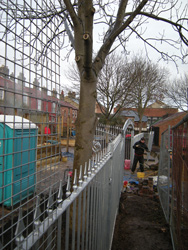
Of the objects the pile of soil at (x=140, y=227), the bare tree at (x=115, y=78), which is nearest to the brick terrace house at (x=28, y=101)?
the pile of soil at (x=140, y=227)

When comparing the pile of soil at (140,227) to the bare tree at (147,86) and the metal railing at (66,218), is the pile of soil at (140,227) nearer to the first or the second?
the metal railing at (66,218)

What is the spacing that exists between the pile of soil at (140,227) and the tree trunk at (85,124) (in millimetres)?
1587

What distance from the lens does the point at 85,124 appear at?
3152mm

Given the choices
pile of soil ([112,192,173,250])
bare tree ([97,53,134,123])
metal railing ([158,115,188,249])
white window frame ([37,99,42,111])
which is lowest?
pile of soil ([112,192,173,250])

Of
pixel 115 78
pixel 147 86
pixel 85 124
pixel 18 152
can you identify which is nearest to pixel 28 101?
pixel 18 152

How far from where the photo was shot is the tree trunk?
10.3 ft

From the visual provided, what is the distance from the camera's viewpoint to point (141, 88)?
2244cm

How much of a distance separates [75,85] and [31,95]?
1722cm

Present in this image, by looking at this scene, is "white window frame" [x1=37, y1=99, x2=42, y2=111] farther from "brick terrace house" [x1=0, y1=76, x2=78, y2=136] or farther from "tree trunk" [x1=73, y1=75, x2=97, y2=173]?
"tree trunk" [x1=73, y1=75, x2=97, y2=173]

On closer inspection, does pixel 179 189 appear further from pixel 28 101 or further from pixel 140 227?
pixel 28 101

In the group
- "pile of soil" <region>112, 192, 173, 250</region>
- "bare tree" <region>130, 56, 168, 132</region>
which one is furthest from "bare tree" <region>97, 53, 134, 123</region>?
"pile of soil" <region>112, 192, 173, 250</region>

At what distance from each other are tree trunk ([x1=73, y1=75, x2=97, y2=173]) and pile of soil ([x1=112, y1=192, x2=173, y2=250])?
5.21 feet

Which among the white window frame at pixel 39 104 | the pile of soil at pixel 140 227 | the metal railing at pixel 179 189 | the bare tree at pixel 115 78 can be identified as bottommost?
the pile of soil at pixel 140 227

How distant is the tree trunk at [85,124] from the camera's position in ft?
10.3
